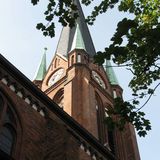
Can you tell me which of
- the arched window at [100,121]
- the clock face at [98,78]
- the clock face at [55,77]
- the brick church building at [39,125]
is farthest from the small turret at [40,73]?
the brick church building at [39,125]

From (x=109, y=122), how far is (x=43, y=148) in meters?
5.47

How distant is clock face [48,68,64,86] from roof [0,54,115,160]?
48.7ft

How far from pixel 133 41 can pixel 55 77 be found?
23.8 metres

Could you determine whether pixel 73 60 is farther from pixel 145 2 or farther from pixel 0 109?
pixel 145 2

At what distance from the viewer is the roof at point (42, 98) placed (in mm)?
12742

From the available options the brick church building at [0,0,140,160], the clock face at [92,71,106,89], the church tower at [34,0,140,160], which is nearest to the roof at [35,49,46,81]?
the church tower at [34,0,140,160]

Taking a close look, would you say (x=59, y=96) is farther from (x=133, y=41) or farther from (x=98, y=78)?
(x=133, y=41)

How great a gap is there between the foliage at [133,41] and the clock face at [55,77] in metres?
21.1

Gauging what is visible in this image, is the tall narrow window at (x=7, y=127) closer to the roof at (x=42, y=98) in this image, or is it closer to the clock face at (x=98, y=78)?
the roof at (x=42, y=98)

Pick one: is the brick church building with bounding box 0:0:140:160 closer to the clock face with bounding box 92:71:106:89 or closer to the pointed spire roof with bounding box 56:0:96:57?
the clock face with bounding box 92:71:106:89

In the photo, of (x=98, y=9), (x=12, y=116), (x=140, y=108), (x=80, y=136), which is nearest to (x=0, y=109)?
(x=12, y=116)

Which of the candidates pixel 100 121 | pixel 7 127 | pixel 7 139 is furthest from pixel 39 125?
pixel 100 121

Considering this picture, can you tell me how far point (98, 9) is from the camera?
8133 millimetres

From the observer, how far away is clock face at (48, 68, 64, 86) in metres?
29.6
